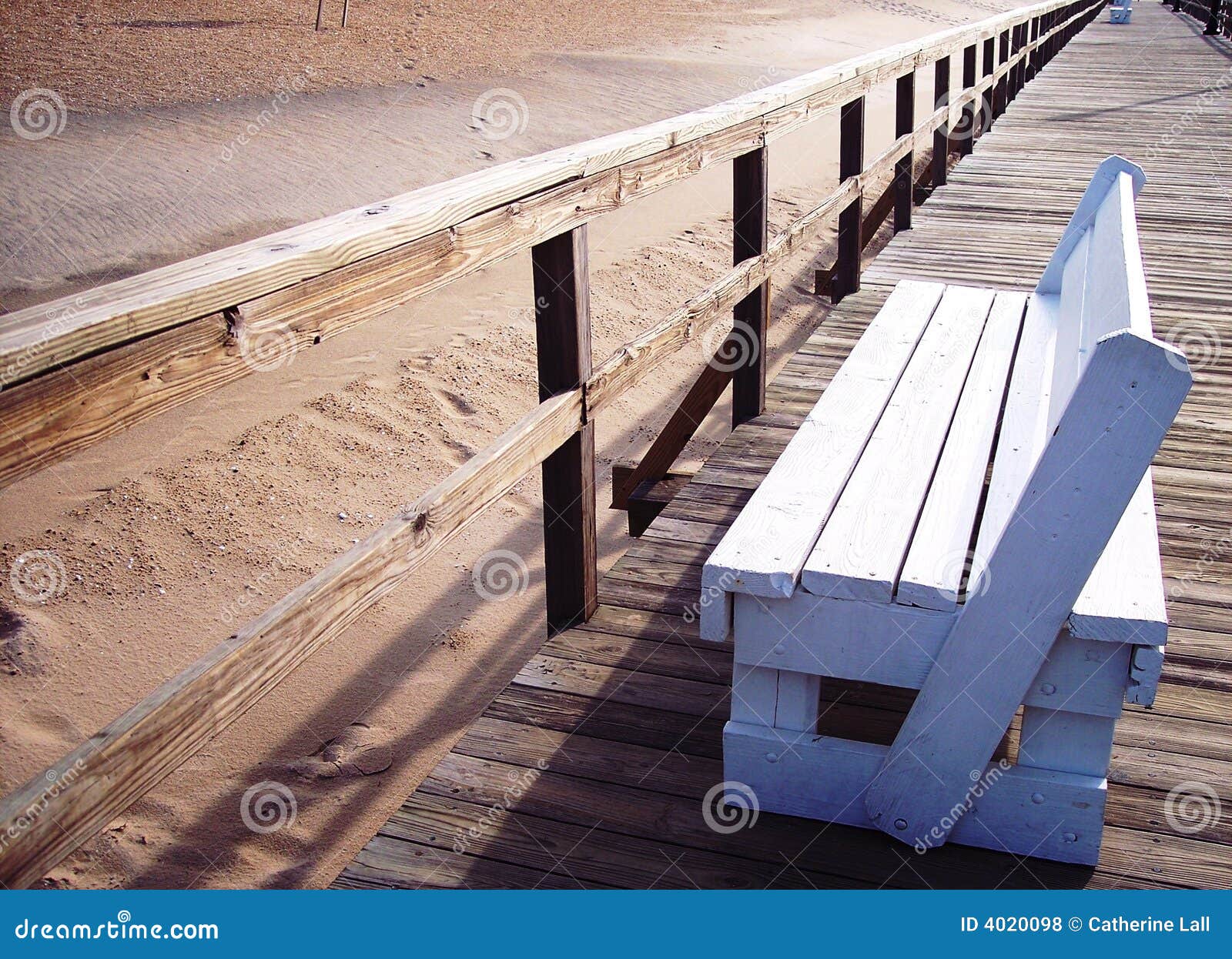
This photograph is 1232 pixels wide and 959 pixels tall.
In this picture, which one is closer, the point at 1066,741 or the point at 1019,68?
the point at 1066,741

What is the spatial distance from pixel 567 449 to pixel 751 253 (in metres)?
1.62

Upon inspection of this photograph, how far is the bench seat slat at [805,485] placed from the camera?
6.49ft

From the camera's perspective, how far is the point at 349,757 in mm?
4895

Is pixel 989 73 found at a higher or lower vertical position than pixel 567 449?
higher

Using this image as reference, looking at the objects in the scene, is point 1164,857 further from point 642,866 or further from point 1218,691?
point 642,866

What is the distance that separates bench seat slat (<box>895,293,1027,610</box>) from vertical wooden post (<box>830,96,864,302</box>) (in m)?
2.13

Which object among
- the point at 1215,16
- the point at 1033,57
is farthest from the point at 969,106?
the point at 1215,16

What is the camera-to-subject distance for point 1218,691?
2457mm

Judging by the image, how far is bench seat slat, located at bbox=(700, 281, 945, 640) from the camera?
198 cm

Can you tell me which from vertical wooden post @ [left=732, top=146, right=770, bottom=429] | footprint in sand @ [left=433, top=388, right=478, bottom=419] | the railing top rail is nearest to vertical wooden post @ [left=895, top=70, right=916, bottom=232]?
vertical wooden post @ [left=732, top=146, right=770, bottom=429]

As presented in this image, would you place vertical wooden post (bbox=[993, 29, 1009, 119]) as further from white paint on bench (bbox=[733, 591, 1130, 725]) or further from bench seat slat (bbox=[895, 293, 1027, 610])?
white paint on bench (bbox=[733, 591, 1130, 725])

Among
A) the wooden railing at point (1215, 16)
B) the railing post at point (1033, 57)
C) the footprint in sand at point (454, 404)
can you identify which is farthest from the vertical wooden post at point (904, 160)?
the wooden railing at point (1215, 16)

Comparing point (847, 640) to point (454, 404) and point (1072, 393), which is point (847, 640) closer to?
point (1072, 393)

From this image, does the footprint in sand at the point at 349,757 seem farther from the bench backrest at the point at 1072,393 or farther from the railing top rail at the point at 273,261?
the bench backrest at the point at 1072,393
